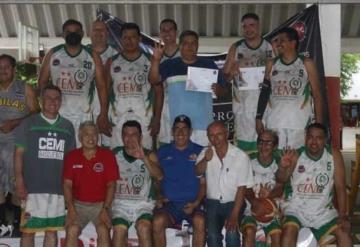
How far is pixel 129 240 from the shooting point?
5.20 metres

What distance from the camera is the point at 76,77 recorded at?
18.5 ft

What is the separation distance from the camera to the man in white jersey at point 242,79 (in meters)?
5.83

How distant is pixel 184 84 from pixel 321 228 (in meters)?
1.95

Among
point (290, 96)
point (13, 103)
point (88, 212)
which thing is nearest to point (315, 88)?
point (290, 96)

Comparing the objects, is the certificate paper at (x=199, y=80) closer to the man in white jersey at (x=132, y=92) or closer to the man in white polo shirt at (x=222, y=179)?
the man in white jersey at (x=132, y=92)

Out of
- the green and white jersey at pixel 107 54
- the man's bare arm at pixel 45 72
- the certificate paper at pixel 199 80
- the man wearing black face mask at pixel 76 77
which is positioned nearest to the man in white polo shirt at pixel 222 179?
the certificate paper at pixel 199 80

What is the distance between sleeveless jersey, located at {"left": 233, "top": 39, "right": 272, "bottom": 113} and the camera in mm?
5859

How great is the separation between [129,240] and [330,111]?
2.99 metres

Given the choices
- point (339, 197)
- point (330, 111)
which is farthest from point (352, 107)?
point (339, 197)

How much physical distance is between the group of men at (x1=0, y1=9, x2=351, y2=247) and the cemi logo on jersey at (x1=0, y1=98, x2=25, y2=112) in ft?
0.03

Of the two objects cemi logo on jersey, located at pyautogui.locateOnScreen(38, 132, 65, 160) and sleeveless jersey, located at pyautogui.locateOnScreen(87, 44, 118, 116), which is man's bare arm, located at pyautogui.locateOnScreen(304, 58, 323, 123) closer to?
sleeveless jersey, located at pyautogui.locateOnScreen(87, 44, 118, 116)

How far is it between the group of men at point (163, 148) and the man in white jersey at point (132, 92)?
11 mm

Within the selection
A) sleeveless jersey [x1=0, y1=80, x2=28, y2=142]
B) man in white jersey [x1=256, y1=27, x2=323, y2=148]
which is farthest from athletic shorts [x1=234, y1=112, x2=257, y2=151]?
sleeveless jersey [x1=0, y1=80, x2=28, y2=142]

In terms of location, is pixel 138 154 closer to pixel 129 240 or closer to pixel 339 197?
pixel 129 240
